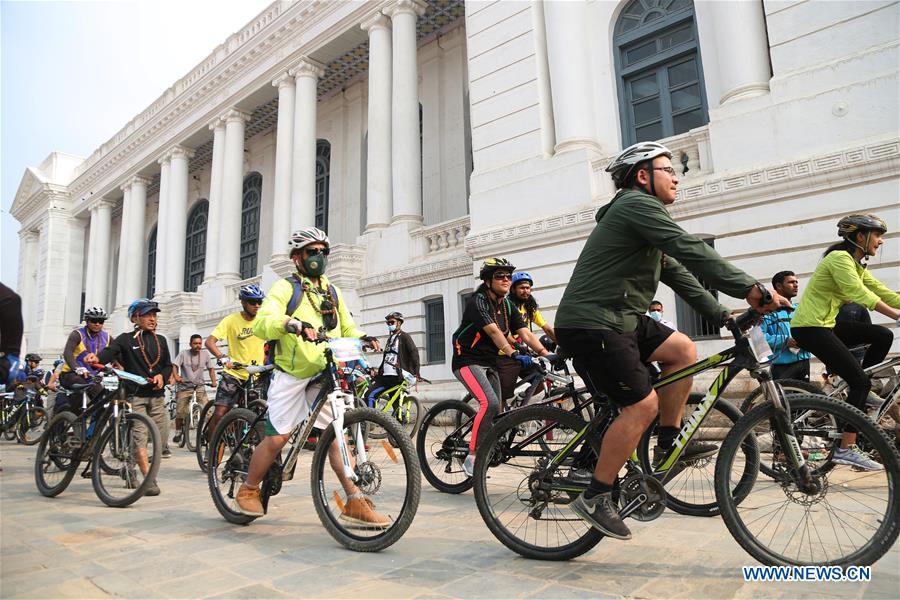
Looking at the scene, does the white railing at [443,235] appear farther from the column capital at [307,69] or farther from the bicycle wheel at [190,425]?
the column capital at [307,69]

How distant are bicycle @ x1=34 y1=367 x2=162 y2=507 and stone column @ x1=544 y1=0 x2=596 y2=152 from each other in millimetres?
8803

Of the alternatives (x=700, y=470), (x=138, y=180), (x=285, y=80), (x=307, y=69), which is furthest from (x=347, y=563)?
(x=138, y=180)

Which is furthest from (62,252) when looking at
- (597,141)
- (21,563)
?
(21,563)

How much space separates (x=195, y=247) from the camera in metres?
30.4

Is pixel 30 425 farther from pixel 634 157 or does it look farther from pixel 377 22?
pixel 634 157

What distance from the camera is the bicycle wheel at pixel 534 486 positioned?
3090 millimetres

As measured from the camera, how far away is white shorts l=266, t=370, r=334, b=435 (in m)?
3.90

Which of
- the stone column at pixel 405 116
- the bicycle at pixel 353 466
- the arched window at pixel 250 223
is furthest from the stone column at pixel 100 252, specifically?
the bicycle at pixel 353 466

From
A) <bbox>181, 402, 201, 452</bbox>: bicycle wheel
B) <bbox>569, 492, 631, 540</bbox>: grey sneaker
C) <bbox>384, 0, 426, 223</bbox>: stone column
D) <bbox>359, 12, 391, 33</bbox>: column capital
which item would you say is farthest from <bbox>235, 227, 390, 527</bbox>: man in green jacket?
<bbox>359, 12, 391, 33</bbox>: column capital

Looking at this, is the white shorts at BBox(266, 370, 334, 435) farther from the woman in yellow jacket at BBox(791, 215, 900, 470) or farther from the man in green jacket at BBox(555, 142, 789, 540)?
the woman in yellow jacket at BBox(791, 215, 900, 470)

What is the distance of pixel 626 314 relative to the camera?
3.00 meters

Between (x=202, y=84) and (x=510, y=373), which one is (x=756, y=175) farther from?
(x=202, y=84)

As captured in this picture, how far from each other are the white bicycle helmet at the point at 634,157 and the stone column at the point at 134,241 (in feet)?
99.6

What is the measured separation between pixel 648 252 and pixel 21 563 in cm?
400
